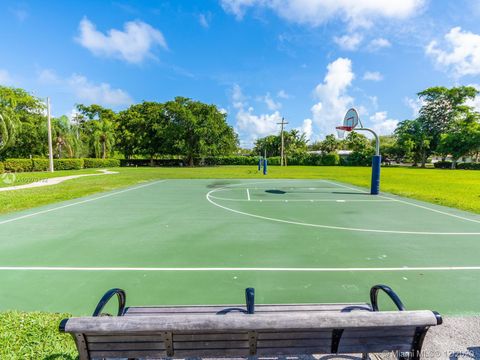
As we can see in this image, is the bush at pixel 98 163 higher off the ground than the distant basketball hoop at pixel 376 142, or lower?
lower

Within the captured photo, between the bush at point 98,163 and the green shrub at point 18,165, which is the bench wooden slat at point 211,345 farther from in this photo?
the bush at point 98,163

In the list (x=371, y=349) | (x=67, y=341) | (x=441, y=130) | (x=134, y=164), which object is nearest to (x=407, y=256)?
(x=371, y=349)

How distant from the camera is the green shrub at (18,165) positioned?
1204 inches

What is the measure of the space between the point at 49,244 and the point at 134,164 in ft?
173

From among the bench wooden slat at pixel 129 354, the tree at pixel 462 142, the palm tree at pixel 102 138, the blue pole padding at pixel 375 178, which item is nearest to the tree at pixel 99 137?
the palm tree at pixel 102 138

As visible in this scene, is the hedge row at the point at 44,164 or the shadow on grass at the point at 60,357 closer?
the shadow on grass at the point at 60,357

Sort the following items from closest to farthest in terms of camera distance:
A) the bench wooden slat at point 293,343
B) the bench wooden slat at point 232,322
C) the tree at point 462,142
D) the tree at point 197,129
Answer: the bench wooden slat at point 232,322 < the bench wooden slat at point 293,343 < the tree at point 462,142 < the tree at point 197,129

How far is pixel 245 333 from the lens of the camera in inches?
70.6

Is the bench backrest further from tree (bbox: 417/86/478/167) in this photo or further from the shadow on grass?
tree (bbox: 417/86/478/167)

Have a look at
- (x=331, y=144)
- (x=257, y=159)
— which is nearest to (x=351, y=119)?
(x=257, y=159)

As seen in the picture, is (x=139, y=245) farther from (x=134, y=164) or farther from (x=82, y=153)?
(x=134, y=164)

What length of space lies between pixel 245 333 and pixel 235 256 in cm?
343

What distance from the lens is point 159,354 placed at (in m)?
1.81

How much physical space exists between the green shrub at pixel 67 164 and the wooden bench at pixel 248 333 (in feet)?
132
